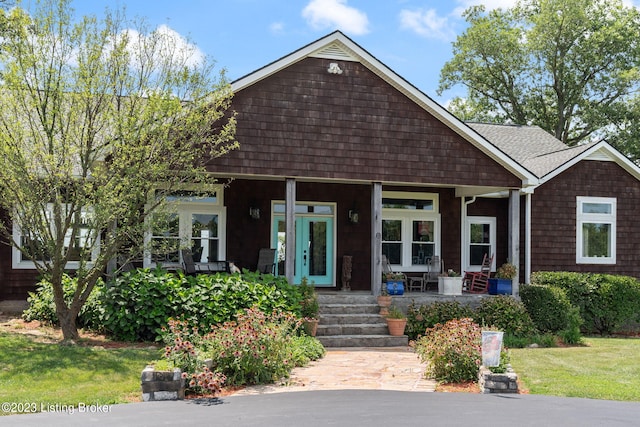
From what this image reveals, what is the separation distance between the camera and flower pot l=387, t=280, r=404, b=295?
13.9 metres

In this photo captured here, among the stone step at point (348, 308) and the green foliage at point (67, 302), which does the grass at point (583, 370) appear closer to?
the stone step at point (348, 308)

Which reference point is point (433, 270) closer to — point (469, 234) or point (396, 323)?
point (469, 234)

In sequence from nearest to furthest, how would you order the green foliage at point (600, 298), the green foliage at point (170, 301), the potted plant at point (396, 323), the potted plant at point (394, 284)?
the green foliage at point (170, 301), the potted plant at point (396, 323), the potted plant at point (394, 284), the green foliage at point (600, 298)

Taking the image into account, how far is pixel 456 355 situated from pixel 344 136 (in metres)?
6.15

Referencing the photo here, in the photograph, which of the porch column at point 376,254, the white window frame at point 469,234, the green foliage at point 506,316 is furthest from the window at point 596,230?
the porch column at point 376,254

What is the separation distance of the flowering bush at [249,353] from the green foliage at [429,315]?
474 cm

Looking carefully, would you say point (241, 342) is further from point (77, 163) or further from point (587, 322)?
point (587, 322)

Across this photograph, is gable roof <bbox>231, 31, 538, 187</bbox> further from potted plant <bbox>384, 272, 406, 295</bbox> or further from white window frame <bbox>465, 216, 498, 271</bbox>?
potted plant <bbox>384, 272, 406, 295</bbox>

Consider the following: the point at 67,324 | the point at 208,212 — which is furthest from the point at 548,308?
the point at 67,324

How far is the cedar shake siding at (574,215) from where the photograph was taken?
1684cm

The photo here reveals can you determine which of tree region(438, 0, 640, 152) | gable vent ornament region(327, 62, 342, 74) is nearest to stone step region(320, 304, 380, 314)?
gable vent ornament region(327, 62, 342, 74)

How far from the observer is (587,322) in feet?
51.0

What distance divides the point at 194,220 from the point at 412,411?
9.18 meters

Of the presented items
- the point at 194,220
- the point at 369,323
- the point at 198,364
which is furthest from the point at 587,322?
the point at 198,364
